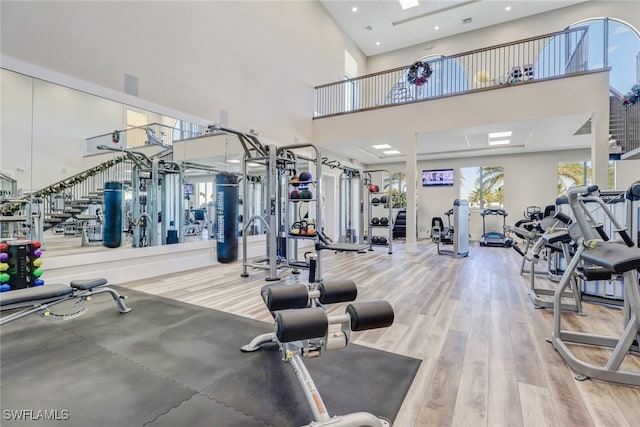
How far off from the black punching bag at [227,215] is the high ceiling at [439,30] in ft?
14.1

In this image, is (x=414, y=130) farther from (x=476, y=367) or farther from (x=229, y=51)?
(x=476, y=367)

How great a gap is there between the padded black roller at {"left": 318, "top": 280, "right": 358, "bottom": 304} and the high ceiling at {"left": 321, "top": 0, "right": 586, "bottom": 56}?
9.71 metres

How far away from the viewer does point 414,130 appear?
7.28 m

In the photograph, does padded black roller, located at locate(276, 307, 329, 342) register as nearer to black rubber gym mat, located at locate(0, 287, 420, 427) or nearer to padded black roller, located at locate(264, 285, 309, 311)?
padded black roller, located at locate(264, 285, 309, 311)

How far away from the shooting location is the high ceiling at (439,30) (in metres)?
7.68

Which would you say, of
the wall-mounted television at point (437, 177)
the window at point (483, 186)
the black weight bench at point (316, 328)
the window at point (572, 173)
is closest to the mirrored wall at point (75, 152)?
the black weight bench at point (316, 328)

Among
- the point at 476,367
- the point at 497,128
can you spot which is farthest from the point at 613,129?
A: the point at 476,367

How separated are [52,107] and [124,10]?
1685 mm

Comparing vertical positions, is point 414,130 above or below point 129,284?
above

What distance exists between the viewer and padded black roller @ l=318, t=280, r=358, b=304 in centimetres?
175

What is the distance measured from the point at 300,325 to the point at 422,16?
36.7 ft

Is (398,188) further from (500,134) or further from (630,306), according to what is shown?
(630,306)

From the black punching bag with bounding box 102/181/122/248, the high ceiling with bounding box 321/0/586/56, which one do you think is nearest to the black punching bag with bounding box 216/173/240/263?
the black punching bag with bounding box 102/181/122/248

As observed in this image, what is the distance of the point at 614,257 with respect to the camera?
65.0 inches
